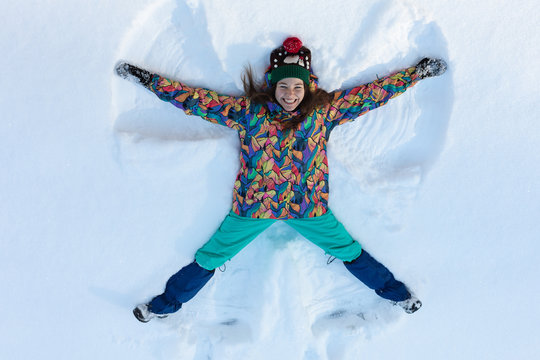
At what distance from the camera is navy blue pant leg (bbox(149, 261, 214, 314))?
2.07 meters

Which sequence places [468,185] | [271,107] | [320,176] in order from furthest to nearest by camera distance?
[468,185] < [320,176] < [271,107]

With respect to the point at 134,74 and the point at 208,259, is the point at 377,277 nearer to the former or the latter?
the point at 208,259

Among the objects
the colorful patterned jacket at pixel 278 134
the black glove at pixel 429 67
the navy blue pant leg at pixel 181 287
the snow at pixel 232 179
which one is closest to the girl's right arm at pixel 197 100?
the colorful patterned jacket at pixel 278 134

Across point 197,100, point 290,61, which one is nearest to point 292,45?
point 290,61

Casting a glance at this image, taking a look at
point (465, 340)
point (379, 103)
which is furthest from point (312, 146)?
point (465, 340)

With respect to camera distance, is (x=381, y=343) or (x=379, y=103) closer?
(x=379, y=103)

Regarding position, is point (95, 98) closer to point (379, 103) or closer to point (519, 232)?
point (379, 103)

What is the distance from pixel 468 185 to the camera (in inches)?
84.6

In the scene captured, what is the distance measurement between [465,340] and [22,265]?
8.43 feet

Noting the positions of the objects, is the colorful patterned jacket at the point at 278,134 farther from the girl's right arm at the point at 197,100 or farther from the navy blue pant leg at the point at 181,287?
the navy blue pant leg at the point at 181,287

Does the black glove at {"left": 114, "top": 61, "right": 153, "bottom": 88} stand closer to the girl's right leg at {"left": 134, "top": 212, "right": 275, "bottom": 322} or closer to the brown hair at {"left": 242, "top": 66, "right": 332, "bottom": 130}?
the brown hair at {"left": 242, "top": 66, "right": 332, "bottom": 130}

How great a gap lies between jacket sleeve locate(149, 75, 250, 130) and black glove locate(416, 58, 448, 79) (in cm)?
90

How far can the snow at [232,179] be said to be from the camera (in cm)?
202

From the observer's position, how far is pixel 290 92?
179 centimetres
